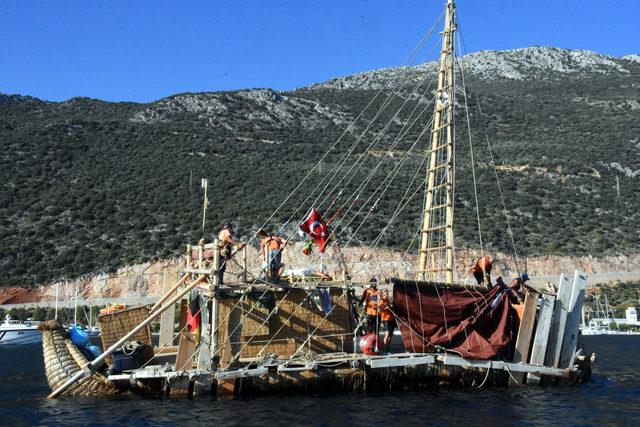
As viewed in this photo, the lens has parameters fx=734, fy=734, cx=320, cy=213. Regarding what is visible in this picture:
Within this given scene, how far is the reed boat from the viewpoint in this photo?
19.5m

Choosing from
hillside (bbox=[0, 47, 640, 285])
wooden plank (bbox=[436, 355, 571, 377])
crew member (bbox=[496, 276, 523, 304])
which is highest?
hillside (bbox=[0, 47, 640, 285])

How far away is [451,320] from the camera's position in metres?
21.5

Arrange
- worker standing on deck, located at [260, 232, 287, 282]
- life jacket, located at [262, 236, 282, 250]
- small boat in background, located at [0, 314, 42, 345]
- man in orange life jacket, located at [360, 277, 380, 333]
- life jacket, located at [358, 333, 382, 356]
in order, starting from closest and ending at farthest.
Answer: worker standing on deck, located at [260, 232, 287, 282] < life jacket, located at [262, 236, 282, 250] < life jacket, located at [358, 333, 382, 356] < man in orange life jacket, located at [360, 277, 380, 333] < small boat in background, located at [0, 314, 42, 345]

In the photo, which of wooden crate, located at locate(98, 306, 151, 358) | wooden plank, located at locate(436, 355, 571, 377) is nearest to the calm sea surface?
wooden plank, located at locate(436, 355, 571, 377)

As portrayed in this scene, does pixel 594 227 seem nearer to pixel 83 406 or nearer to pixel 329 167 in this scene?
pixel 329 167

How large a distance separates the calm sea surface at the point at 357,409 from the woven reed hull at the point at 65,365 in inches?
14.3

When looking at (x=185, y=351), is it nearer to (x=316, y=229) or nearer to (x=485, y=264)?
(x=316, y=229)

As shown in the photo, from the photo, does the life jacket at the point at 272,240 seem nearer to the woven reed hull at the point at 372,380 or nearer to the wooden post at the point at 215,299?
the wooden post at the point at 215,299

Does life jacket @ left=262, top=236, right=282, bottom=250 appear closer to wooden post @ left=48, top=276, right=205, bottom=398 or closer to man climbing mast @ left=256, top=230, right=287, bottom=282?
man climbing mast @ left=256, top=230, right=287, bottom=282

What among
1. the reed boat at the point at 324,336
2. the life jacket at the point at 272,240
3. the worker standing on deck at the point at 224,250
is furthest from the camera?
the life jacket at the point at 272,240

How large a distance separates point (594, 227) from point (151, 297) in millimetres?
40839

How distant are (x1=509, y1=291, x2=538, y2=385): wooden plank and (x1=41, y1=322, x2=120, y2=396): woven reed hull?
11405mm

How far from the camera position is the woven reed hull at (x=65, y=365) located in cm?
2006

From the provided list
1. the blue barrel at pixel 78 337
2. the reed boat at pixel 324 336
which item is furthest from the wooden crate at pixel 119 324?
the blue barrel at pixel 78 337
